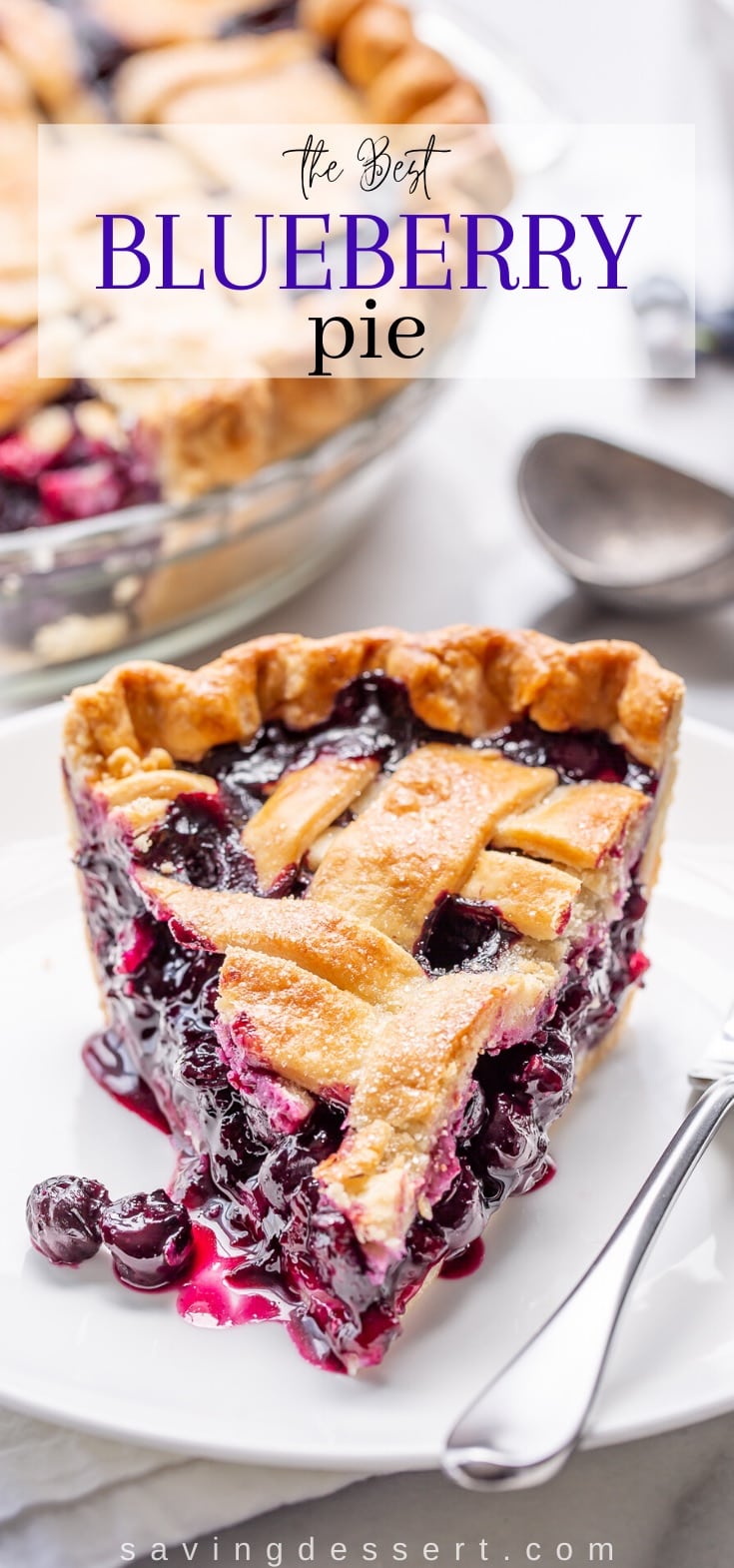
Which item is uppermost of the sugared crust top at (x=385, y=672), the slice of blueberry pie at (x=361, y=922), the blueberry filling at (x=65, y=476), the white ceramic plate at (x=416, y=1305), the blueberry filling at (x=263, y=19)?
the blueberry filling at (x=263, y=19)

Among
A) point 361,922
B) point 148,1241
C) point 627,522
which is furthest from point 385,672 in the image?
point 627,522

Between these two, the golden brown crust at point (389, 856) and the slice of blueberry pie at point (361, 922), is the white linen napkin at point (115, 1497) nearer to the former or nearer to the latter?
the slice of blueberry pie at point (361, 922)

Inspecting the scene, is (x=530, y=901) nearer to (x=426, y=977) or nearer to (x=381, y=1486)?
(x=426, y=977)

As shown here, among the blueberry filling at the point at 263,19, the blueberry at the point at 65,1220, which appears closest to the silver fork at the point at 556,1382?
the blueberry at the point at 65,1220

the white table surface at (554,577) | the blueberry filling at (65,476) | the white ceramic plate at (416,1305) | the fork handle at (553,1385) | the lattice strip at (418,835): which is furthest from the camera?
the blueberry filling at (65,476)

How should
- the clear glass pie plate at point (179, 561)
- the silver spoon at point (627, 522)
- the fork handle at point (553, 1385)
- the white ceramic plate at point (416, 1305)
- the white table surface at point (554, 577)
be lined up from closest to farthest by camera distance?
1. the fork handle at point (553, 1385)
2. the white ceramic plate at point (416, 1305)
3. the white table surface at point (554, 577)
4. the clear glass pie plate at point (179, 561)
5. the silver spoon at point (627, 522)

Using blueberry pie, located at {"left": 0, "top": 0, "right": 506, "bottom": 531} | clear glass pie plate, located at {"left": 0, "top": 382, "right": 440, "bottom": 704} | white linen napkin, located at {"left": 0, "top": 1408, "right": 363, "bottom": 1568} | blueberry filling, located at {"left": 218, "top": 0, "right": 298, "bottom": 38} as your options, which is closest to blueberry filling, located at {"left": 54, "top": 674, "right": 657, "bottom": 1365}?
white linen napkin, located at {"left": 0, "top": 1408, "right": 363, "bottom": 1568}

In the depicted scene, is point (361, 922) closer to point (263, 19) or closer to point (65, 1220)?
point (65, 1220)
